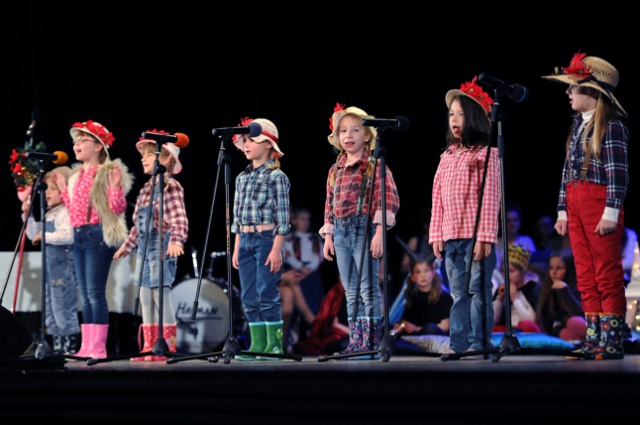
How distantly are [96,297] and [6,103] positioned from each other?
306 centimetres

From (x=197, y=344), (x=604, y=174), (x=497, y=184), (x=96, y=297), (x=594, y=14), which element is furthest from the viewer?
(x=197, y=344)

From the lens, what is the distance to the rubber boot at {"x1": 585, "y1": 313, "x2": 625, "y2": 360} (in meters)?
4.16

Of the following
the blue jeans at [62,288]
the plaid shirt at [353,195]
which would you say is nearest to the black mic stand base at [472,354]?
the plaid shirt at [353,195]

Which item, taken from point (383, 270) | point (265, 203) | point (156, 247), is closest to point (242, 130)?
point (265, 203)

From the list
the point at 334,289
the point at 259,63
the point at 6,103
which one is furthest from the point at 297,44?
the point at 6,103

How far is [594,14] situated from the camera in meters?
6.55

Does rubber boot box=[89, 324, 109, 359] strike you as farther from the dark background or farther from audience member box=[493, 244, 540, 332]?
audience member box=[493, 244, 540, 332]

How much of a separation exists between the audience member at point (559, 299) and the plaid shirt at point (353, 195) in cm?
233

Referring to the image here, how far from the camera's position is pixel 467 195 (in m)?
4.55

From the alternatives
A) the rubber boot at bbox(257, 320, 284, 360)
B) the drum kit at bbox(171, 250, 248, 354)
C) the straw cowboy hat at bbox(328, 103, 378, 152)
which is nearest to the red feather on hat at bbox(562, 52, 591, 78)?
the straw cowboy hat at bbox(328, 103, 378, 152)

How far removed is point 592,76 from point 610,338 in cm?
124

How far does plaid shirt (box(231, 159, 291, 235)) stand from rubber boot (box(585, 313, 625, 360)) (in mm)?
1762

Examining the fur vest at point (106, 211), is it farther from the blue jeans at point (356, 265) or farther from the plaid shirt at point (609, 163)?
the plaid shirt at point (609, 163)

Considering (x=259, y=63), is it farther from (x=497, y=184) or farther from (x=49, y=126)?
(x=497, y=184)
